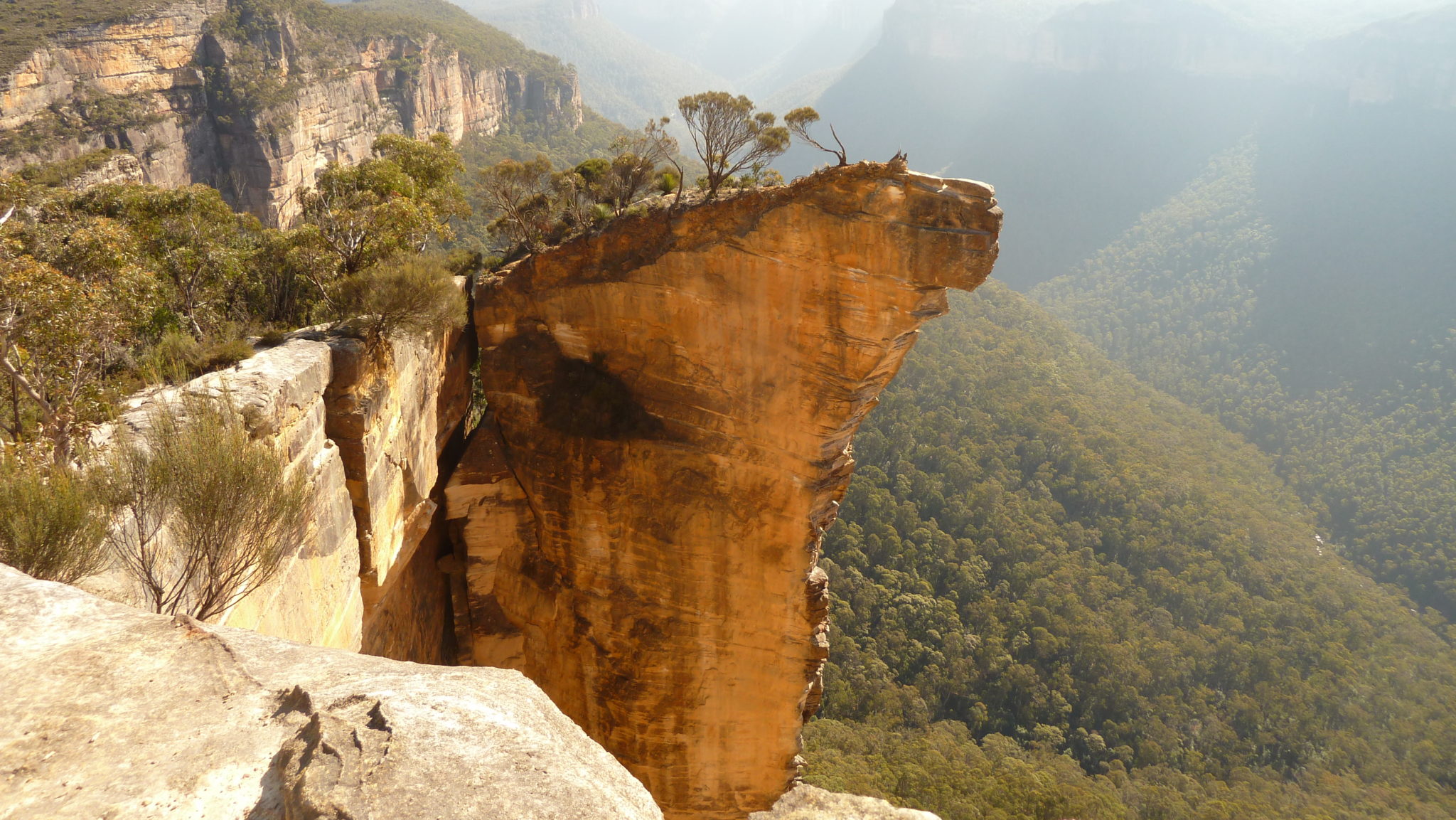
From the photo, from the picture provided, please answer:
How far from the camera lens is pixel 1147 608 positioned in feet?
150

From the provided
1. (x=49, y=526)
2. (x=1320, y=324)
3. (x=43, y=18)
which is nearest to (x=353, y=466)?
(x=49, y=526)

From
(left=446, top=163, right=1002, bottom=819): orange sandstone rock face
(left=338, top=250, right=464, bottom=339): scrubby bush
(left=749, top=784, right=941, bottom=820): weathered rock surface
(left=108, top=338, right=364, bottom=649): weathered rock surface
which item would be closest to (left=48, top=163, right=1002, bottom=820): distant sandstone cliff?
(left=446, top=163, right=1002, bottom=819): orange sandstone rock face

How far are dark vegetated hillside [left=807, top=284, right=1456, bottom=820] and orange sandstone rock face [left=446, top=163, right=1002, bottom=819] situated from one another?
12.3 m

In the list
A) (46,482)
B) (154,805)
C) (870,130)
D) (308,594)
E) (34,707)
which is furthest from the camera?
(870,130)

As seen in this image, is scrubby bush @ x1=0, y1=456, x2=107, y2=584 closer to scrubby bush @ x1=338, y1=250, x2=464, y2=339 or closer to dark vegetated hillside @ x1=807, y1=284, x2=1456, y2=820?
scrubby bush @ x1=338, y1=250, x2=464, y2=339

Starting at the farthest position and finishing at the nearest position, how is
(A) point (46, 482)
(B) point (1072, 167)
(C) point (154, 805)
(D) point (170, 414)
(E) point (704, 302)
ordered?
(B) point (1072, 167) < (E) point (704, 302) < (D) point (170, 414) < (A) point (46, 482) < (C) point (154, 805)

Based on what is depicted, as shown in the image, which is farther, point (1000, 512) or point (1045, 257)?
point (1045, 257)

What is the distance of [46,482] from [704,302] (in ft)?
32.6

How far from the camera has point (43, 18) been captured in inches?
1617

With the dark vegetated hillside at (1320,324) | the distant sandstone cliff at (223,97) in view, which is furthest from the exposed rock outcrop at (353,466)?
the dark vegetated hillside at (1320,324)

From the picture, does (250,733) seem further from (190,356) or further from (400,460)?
(400,460)

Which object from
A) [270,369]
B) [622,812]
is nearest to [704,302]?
[270,369]

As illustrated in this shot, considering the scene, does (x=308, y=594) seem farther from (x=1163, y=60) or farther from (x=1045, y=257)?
(x=1163, y=60)

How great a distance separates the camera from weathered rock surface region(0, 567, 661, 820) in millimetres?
3656
